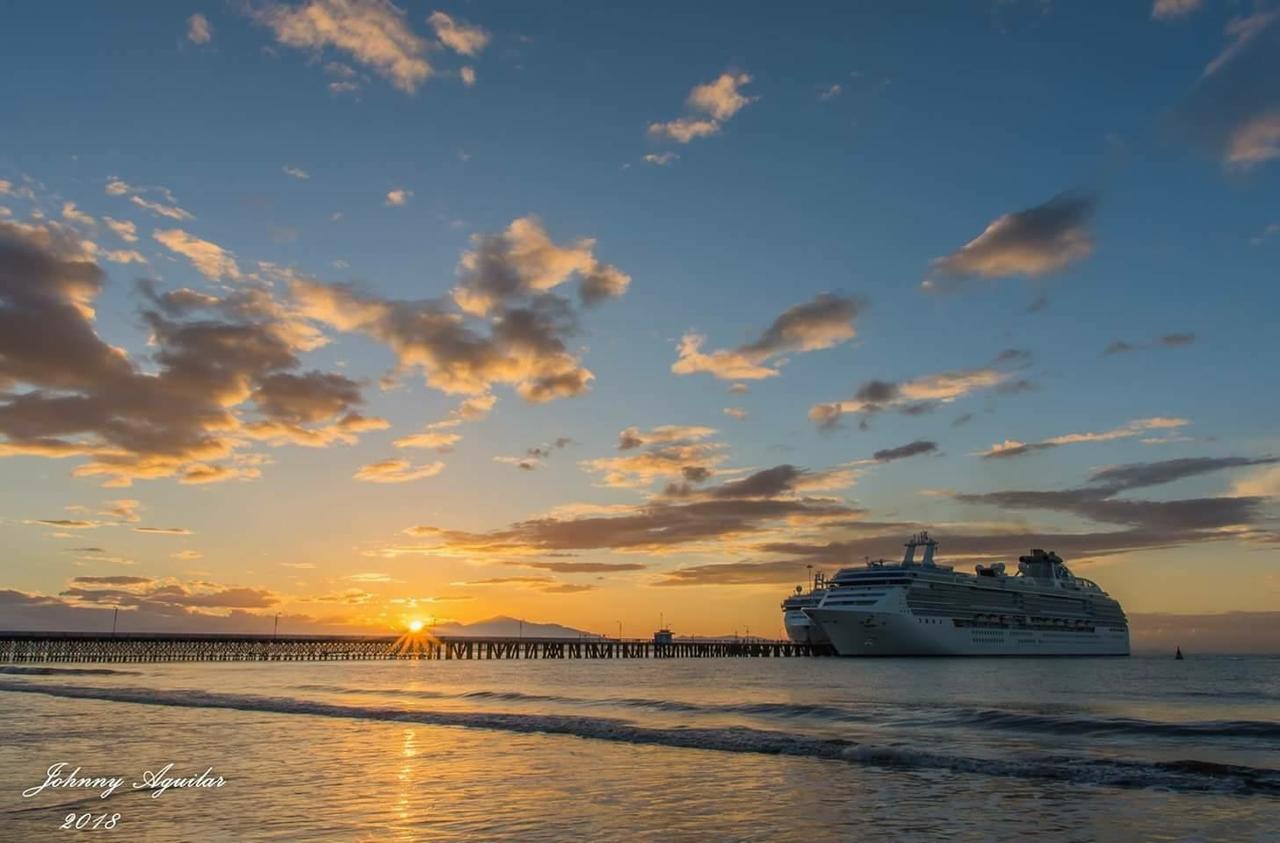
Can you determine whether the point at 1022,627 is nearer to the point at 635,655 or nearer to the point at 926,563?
the point at 926,563

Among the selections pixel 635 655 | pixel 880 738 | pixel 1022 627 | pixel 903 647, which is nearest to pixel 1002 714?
pixel 880 738

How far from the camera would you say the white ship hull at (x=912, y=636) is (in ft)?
354

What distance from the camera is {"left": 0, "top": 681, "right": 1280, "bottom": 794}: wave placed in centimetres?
1978

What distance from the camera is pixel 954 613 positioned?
11444cm

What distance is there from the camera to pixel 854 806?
53.4ft

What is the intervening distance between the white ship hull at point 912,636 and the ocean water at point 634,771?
6704 cm

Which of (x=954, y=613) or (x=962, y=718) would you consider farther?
(x=954, y=613)

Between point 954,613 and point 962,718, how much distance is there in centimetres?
8426
